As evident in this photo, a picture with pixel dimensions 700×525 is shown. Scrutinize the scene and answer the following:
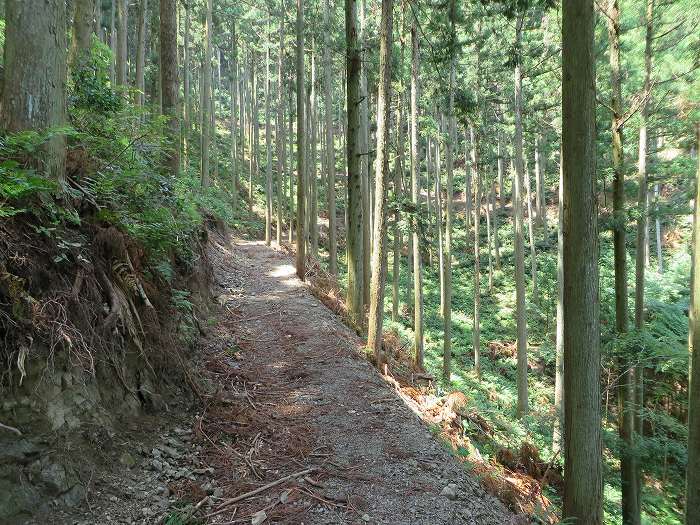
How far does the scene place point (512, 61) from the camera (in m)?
10.7

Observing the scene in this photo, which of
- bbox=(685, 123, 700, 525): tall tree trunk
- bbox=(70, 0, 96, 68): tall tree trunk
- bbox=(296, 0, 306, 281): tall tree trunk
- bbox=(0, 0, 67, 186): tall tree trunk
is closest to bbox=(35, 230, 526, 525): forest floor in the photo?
bbox=(685, 123, 700, 525): tall tree trunk

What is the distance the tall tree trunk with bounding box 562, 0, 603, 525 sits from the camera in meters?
4.10

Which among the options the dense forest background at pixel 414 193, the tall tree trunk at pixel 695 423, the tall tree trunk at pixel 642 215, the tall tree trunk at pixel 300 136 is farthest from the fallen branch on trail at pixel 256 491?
the tall tree trunk at pixel 300 136

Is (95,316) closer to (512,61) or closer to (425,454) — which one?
(425,454)

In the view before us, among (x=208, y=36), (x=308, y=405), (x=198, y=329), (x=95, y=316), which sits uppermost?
(x=208, y=36)

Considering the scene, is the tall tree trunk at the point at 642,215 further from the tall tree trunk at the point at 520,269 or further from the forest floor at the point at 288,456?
the forest floor at the point at 288,456

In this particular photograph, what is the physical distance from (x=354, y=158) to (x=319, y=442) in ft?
19.9

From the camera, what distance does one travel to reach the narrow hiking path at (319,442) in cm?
373

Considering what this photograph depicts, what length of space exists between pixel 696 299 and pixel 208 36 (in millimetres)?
18477

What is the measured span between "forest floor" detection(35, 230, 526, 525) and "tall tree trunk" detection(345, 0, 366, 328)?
7.76 feet

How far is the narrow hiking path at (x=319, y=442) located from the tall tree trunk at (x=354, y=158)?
1930 millimetres

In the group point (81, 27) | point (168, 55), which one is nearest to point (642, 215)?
point (168, 55)

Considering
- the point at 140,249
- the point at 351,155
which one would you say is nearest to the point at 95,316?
the point at 140,249

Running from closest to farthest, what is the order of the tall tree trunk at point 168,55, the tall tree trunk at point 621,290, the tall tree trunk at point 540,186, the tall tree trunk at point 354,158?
1. the tall tree trunk at point 621,290
2. the tall tree trunk at point 168,55
3. the tall tree trunk at point 354,158
4. the tall tree trunk at point 540,186
